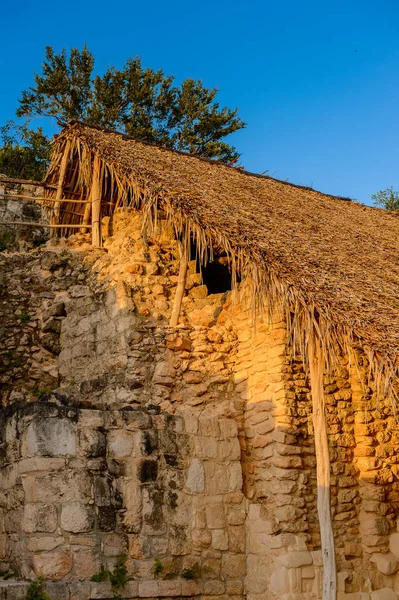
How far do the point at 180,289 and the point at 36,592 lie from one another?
11.3 ft

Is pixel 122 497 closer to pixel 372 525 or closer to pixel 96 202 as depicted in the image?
pixel 372 525

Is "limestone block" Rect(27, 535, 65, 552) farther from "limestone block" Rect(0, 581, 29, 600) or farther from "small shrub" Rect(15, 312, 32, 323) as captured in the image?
"small shrub" Rect(15, 312, 32, 323)

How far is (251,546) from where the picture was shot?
7.15 metres

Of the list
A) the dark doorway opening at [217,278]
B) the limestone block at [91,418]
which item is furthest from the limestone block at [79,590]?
the dark doorway opening at [217,278]

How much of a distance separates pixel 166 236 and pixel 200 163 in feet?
7.03

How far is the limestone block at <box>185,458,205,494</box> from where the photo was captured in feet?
23.3

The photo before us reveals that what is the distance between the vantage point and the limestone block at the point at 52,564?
6121 millimetres

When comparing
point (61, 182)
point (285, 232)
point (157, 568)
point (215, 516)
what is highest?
point (61, 182)

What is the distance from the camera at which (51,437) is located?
6.47 m

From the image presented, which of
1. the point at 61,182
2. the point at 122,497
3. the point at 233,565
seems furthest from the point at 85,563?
the point at 61,182

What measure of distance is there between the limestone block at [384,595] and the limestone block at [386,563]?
0.54ft

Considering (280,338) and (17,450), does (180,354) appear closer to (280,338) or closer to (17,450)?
(280,338)

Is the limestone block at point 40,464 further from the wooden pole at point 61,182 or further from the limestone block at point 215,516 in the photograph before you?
the wooden pole at point 61,182

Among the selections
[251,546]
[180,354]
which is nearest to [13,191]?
[180,354]
